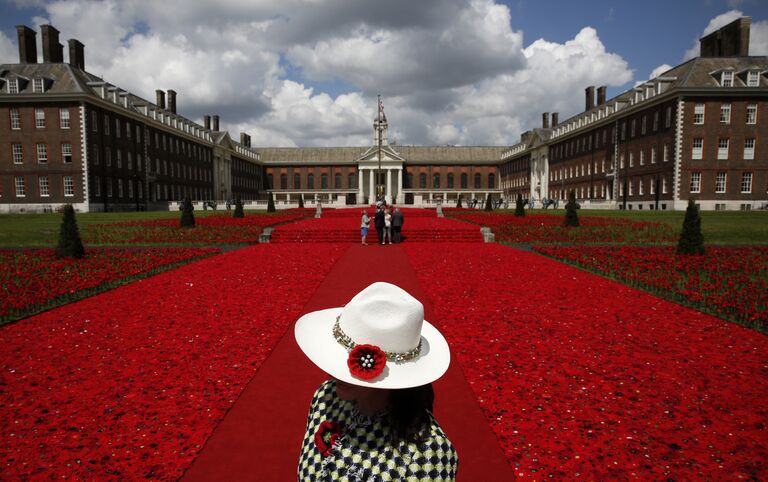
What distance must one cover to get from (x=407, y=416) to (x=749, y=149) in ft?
178

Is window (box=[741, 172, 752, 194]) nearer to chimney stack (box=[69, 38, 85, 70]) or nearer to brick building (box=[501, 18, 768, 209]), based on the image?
brick building (box=[501, 18, 768, 209])

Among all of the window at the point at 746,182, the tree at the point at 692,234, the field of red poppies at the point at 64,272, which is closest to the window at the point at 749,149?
the window at the point at 746,182

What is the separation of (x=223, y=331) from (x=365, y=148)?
9127 centimetres

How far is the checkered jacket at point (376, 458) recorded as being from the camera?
175 cm

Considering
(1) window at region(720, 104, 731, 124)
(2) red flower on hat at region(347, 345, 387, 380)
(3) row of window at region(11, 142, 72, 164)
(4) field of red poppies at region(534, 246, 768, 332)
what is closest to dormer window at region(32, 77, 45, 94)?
(3) row of window at region(11, 142, 72, 164)

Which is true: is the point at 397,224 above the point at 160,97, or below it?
below

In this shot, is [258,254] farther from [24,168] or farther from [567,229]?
[24,168]

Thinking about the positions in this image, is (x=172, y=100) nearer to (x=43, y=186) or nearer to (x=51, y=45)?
(x=51, y=45)

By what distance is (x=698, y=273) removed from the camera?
11898 millimetres

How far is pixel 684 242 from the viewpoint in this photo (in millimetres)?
14961

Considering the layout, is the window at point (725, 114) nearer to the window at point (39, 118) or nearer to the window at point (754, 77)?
the window at point (754, 77)

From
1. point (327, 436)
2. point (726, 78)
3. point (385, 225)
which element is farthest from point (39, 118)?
point (726, 78)

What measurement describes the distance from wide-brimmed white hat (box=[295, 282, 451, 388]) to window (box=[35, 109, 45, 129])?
54.2m

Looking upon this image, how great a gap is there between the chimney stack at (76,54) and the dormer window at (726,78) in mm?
60800
